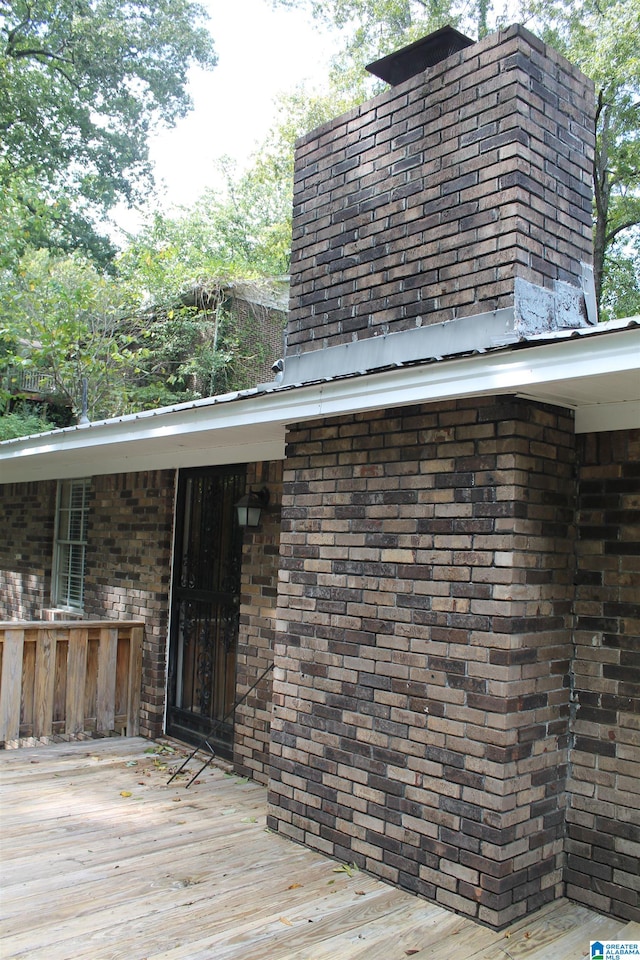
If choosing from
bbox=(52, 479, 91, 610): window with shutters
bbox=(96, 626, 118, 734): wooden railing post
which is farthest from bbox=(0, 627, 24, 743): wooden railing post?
bbox=(52, 479, 91, 610): window with shutters

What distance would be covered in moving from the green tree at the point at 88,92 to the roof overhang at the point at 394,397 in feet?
53.8

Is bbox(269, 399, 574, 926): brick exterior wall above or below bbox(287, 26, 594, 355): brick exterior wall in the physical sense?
below

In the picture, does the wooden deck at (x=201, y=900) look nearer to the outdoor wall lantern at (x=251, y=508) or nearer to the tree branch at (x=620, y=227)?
the outdoor wall lantern at (x=251, y=508)

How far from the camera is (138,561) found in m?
6.96

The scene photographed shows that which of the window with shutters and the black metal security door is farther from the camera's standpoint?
the window with shutters

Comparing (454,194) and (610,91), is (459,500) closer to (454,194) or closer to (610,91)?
(454,194)

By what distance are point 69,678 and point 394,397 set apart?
418 cm

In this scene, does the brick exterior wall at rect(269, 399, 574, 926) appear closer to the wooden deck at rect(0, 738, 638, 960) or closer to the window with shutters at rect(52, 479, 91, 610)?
the wooden deck at rect(0, 738, 638, 960)

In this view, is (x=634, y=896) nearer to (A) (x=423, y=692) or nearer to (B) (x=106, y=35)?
(A) (x=423, y=692)

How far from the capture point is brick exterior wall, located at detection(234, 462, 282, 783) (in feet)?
17.5

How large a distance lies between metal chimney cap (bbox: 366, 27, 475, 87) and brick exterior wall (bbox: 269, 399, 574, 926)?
2053 mm

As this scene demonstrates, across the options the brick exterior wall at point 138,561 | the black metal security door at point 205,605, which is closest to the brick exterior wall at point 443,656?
the black metal security door at point 205,605

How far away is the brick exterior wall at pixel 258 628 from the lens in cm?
534

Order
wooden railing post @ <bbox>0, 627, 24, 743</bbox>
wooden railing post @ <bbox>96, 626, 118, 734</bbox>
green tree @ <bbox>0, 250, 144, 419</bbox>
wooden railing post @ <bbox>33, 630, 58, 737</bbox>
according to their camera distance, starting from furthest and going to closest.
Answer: green tree @ <bbox>0, 250, 144, 419</bbox> < wooden railing post @ <bbox>96, 626, 118, 734</bbox> < wooden railing post @ <bbox>33, 630, 58, 737</bbox> < wooden railing post @ <bbox>0, 627, 24, 743</bbox>
